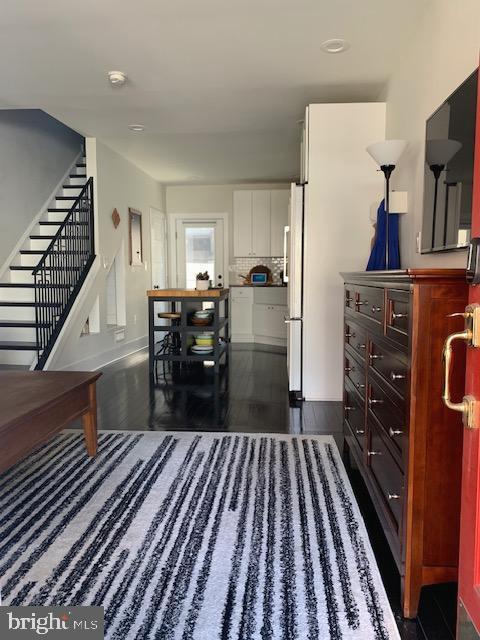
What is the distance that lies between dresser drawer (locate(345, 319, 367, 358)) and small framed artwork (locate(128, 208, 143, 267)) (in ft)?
15.0

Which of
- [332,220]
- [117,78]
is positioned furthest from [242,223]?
[117,78]

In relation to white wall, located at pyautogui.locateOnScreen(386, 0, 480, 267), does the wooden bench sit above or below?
below

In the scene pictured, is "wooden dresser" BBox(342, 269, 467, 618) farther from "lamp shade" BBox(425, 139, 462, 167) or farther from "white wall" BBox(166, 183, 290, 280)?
"white wall" BBox(166, 183, 290, 280)

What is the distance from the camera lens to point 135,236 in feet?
22.1

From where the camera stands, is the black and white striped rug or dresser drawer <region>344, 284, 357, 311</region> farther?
dresser drawer <region>344, 284, 357, 311</region>

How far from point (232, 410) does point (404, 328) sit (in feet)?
8.10

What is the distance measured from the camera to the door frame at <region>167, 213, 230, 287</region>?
834 cm

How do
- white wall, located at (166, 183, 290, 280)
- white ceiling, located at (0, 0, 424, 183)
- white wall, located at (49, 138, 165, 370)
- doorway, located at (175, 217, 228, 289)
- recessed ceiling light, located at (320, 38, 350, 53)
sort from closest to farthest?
white ceiling, located at (0, 0, 424, 183), recessed ceiling light, located at (320, 38, 350, 53), white wall, located at (49, 138, 165, 370), white wall, located at (166, 183, 290, 280), doorway, located at (175, 217, 228, 289)

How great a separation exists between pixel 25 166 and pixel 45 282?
1628mm

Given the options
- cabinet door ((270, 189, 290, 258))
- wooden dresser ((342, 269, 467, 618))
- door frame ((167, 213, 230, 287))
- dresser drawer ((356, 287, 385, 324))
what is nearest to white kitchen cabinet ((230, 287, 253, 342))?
door frame ((167, 213, 230, 287))

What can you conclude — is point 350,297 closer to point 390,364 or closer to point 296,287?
point 390,364

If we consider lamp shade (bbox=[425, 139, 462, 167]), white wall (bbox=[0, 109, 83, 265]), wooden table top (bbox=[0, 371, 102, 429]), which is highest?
white wall (bbox=[0, 109, 83, 265])

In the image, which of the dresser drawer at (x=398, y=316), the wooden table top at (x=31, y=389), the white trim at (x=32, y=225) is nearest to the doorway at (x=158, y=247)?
the white trim at (x=32, y=225)

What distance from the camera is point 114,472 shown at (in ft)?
8.44
